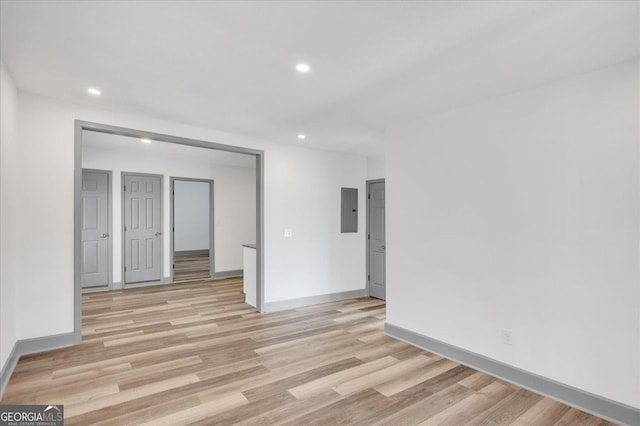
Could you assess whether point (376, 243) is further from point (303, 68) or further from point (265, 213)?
point (303, 68)

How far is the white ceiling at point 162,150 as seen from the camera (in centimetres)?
558

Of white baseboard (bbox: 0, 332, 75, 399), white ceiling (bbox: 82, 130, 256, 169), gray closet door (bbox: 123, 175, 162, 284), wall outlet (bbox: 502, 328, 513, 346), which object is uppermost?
white ceiling (bbox: 82, 130, 256, 169)

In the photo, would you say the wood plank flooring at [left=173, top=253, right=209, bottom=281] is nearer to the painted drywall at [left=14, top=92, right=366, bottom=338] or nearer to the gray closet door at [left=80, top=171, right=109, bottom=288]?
the gray closet door at [left=80, top=171, right=109, bottom=288]

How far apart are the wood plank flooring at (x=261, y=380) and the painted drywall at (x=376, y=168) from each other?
263 centimetres

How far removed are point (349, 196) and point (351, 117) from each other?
2254mm

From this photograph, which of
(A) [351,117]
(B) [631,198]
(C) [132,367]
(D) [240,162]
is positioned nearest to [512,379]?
(B) [631,198]

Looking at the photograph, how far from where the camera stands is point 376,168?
19.5ft

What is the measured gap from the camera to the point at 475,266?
3.17 m

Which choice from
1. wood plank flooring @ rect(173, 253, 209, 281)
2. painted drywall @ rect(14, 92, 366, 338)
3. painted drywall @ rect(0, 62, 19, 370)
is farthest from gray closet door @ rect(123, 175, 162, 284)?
painted drywall @ rect(0, 62, 19, 370)

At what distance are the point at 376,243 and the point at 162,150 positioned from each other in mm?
4554

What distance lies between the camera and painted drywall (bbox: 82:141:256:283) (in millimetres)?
6453

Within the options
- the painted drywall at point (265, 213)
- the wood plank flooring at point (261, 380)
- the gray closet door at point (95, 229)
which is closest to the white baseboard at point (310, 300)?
the painted drywall at point (265, 213)

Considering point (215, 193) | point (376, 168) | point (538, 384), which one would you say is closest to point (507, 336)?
point (538, 384)

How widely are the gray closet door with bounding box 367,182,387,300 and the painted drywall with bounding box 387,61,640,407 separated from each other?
203cm
